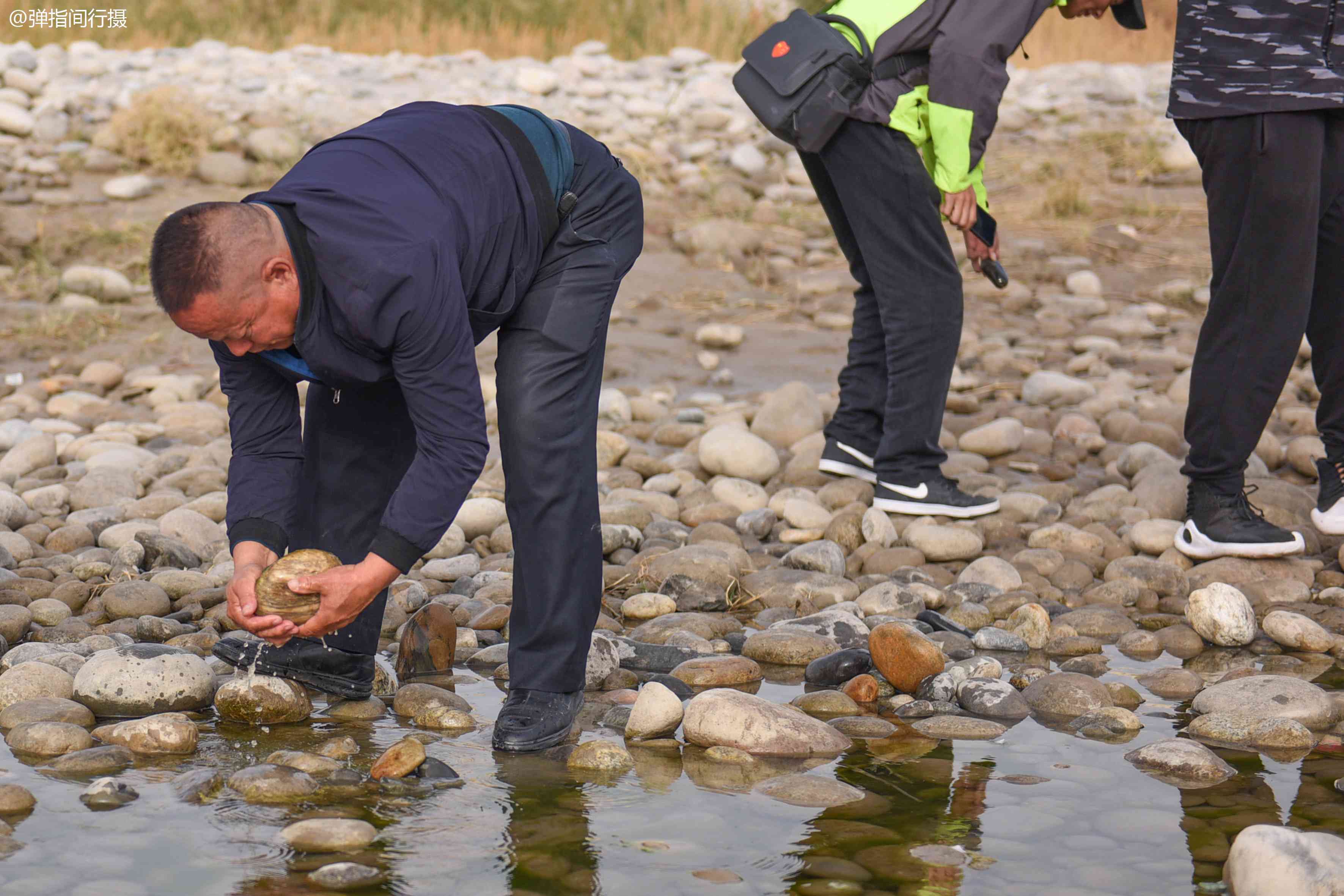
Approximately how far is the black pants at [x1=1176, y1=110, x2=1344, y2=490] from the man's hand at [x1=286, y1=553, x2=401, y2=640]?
9.06 feet

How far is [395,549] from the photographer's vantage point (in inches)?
107

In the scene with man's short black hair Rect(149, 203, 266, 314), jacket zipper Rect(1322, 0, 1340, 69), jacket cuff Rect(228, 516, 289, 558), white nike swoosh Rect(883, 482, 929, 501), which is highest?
jacket zipper Rect(1322, 0, 1340, 69)

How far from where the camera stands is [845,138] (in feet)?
15.2

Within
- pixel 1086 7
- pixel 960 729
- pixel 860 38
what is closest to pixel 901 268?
pixel 860 38

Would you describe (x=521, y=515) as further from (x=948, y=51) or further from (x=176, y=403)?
(x=176, y=403)

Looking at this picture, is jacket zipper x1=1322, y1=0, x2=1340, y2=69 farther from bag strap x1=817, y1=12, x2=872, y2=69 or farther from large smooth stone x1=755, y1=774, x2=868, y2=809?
large smooth stone x1=755, y1=774, x2=868, y2=809

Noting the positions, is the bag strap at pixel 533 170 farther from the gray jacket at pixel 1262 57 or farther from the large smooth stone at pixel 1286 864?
the gray jacket at pixel 1262 57

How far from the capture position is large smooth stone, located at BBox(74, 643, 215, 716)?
11.0 feet

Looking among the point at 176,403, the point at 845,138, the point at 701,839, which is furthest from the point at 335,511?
the point at 176,403

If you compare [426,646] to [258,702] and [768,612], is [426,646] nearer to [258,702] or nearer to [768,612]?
[258,702]

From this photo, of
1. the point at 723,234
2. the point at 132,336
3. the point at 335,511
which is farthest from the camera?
the point at 723,234

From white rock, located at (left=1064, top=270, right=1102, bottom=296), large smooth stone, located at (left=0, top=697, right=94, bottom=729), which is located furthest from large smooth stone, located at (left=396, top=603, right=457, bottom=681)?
white rock, located at (left=1064, top=270, right=1102, bottom=296)

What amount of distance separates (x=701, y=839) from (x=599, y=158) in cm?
152

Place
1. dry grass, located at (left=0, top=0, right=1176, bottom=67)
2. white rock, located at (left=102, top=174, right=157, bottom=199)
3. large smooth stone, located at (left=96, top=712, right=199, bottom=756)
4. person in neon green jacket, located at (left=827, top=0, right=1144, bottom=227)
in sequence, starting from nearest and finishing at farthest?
large smooth stone, located at (left=96, top=712, right=199, bottom=756) → person in neon green jacket, located at (left=827, top=0, right=1144, bottom=227) → white rock, located at (left=102, top=174, right=157, bottom=199) → dry grass, located at (left=0, top=0, right=1176, bottom=67)
